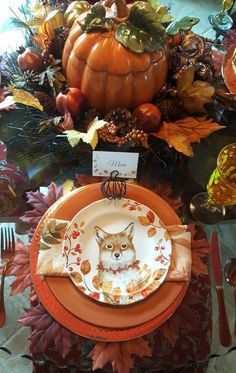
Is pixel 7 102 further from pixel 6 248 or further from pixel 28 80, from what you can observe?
pixel 6 248

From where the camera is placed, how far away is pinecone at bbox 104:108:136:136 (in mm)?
914

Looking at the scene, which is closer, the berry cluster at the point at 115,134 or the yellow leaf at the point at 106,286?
the yellow leaf at the point at 106,286

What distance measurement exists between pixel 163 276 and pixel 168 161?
0.94ft

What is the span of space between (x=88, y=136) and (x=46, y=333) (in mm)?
369

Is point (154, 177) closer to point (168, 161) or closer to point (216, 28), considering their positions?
point (168, 161)

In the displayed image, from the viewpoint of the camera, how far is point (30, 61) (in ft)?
3.22

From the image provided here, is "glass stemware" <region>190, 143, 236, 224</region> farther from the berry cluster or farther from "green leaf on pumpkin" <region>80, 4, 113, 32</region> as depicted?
"green leaf on pumpkin" <region>80, 4, 113, 32</region>

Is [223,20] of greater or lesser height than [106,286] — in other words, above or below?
above

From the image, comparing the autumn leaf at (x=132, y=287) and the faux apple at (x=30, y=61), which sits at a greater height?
the faux apple at (x=30, y=61)

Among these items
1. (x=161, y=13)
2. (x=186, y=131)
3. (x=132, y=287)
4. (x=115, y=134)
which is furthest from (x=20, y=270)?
(x=161, y=13)

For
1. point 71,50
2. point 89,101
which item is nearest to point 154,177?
point 89,101

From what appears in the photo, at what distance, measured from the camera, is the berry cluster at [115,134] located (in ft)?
2.91

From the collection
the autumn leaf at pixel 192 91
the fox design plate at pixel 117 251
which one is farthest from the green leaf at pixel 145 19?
the fox design plate at pixel 117 251

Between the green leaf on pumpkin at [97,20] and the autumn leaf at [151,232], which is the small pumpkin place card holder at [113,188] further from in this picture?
the green leaf on pumpkin at [97,20]
